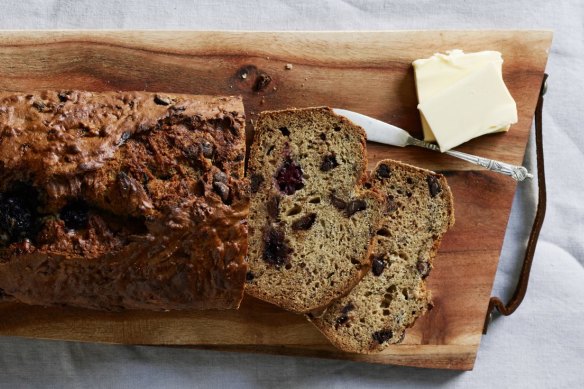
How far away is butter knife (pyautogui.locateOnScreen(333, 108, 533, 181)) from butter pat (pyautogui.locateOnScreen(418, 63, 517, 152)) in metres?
0.09

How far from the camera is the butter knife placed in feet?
10.3

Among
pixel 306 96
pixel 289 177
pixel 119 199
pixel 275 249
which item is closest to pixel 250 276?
pixel 275 249

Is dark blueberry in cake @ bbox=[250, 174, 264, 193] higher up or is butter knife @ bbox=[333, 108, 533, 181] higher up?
butter knife @ bbox=[333, 108, 533, 181]

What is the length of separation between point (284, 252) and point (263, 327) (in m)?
0.46

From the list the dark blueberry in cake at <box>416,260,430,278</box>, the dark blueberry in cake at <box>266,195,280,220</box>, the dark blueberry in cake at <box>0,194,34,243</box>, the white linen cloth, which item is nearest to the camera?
the dark blueberry in cake at <box>0,194,34,243</box>

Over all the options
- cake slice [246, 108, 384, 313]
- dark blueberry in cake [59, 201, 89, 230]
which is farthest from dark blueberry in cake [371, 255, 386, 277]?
dark blueberry in cake [59, 201, 89, 230]

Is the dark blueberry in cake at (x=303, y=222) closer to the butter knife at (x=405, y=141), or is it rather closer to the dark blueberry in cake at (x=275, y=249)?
the dark blueberry in cake at (x=275, y=249)

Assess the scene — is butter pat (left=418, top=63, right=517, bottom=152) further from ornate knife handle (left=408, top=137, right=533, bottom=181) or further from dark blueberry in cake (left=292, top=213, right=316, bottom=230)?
dark blueberry in cake (left=292, top=213, right=316, bottom=230)

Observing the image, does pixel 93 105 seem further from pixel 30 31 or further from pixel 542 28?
pixel 542 28

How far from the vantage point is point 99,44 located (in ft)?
10.3

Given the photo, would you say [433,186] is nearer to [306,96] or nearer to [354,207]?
[354,207]

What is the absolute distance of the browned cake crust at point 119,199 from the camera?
2447 mm

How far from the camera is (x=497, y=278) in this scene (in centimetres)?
344

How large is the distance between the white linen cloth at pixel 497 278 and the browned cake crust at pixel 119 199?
85 cm
